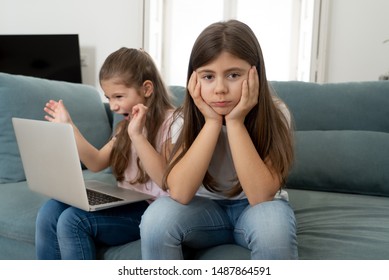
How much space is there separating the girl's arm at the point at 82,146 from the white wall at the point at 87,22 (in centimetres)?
191

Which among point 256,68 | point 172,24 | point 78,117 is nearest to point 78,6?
point 172,24

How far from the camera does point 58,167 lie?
0.86 meters

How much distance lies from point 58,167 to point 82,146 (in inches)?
9.0

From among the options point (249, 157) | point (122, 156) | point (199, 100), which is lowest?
point (122, 156)

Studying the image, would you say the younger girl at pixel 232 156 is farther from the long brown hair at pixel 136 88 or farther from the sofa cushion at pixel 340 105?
the sofa cushion at pixel 340 105

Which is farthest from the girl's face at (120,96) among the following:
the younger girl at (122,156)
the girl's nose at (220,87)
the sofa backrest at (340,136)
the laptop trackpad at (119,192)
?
the sofa backrest at (340,136)

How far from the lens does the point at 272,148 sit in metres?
0.88

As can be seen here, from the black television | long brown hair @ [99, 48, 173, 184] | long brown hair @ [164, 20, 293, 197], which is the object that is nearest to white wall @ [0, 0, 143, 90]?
the black television

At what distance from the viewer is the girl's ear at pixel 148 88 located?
3.56ft

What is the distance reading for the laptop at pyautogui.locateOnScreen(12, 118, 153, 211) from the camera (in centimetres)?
81

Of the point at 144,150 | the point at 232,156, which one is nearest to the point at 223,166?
the point at 232,156

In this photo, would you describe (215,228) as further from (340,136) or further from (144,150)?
(340,136)

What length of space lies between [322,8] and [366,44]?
0.38 metres
